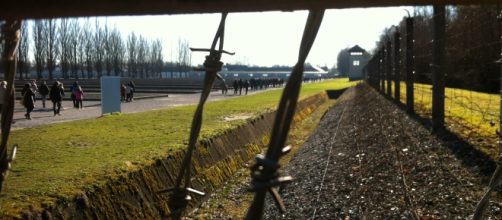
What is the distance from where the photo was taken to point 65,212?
241 inches

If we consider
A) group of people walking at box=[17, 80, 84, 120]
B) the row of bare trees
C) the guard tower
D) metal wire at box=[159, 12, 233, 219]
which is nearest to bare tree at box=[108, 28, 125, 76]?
the row of bare trees

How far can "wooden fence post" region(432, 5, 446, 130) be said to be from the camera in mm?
11173

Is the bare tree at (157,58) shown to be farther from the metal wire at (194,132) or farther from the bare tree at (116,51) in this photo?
the metal wire at (194,132)

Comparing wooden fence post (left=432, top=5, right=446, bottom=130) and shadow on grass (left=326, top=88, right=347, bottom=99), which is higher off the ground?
wooden fence post (left=432, top=5, right=446, bottom=130)

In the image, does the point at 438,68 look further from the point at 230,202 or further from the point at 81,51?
the point at 81,51

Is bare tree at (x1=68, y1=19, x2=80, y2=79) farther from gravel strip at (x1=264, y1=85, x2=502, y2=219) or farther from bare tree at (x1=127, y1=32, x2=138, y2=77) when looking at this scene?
gravel strip at (x1=264, y1=85, x2=502, y2=219)

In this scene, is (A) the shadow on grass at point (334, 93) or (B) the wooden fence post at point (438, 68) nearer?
(B) the wooden fence post at point (438, 68)

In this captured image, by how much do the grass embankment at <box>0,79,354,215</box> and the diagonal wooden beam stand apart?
4.84m

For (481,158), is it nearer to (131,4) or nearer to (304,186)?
(304,186)

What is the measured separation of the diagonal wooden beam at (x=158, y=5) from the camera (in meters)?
1.21

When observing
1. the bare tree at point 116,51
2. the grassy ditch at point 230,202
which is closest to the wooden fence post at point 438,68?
the grassy ditch at point 230,202

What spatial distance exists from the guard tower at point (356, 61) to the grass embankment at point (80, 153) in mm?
104054

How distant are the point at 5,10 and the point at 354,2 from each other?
0.78m

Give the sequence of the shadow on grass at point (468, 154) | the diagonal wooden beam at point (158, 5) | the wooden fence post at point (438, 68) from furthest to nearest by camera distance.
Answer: the wooden fence post at point (438, 68) < the shadow on grass at point (468, 154) < the diagonal wooden beam at point (158, 5)
